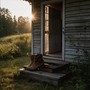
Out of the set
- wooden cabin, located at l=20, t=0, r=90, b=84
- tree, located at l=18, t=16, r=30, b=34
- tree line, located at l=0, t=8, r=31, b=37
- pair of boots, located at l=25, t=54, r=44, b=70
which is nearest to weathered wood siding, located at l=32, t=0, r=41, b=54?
wooden cabin, located at l=20, t=0, r=90, b=84

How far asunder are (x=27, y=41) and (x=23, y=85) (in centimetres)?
793

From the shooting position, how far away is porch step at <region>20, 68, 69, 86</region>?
4.89 m

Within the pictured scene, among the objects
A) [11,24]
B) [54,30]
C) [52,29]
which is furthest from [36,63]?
[11,24]

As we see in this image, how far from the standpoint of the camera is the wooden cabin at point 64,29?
18.4 ft

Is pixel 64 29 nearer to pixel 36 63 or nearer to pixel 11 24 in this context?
pixel 36 63

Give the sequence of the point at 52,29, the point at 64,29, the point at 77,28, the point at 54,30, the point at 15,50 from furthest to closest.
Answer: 1. the point at 15,50
2. the point at 54,30
3. the point at 52,29
4. the point at 64,29
5. the point at 77,28

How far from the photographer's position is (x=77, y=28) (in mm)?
5750

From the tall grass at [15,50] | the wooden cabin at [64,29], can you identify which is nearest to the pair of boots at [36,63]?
the wooden cabin at [64,29]

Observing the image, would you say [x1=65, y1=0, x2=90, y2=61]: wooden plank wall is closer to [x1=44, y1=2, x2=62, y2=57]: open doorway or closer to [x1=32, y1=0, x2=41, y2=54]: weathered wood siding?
[x1=44, y1=2, x2=62, y2=57]: open doorway

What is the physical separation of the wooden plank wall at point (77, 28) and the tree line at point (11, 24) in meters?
27.0

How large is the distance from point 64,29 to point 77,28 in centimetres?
47

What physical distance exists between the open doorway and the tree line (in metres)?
24.8

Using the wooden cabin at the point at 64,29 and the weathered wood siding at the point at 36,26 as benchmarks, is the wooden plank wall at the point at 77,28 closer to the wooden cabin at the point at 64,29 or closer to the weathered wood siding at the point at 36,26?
the wooden cabin at the point at 64,29

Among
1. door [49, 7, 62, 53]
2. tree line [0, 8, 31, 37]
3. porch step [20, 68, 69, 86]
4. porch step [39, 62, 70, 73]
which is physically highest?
tree line [0, 8, 31, 37]
